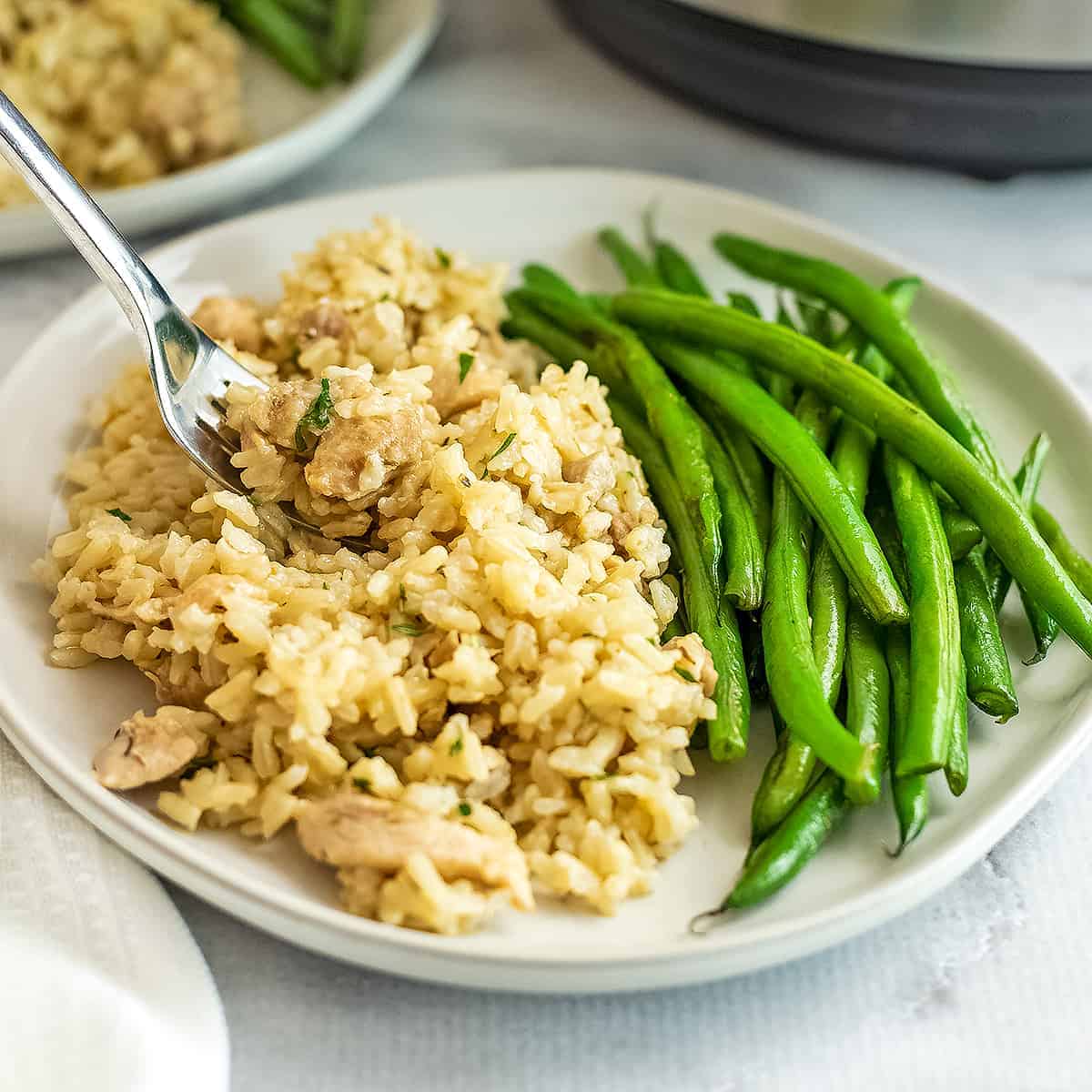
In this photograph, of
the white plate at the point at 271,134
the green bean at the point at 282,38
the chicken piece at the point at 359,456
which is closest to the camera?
the chicken piece at the point at 359,456

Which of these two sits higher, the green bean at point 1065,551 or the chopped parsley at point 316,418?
the green bean at point 1065,551

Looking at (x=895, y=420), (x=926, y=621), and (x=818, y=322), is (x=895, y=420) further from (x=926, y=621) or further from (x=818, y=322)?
(x=818, y=322)

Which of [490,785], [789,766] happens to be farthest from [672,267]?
[490,785]

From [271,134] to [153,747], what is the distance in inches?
103

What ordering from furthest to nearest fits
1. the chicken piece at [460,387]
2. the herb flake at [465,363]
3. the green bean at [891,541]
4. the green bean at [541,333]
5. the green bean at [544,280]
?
the green bean at [544,280] < the green bean at [541,333] < the herb flake at [465,363] < the chicken piece at [460,387] < the green bean at [891,541]

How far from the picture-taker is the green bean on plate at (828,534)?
7.13 ft

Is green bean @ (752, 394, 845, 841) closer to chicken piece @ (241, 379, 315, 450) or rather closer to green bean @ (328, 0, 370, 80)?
chicken piece @ (241, 379, 315, 450)

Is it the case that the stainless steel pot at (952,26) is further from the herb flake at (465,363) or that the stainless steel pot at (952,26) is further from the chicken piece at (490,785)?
the chicken piece at (490,785)

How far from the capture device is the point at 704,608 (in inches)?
96.0

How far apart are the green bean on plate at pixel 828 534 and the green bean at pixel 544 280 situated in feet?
0.21

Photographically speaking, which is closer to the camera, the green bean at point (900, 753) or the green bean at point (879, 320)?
the green bean at point (900, 753)

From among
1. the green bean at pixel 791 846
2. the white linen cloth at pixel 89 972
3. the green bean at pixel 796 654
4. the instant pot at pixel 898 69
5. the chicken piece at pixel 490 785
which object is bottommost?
the white linen cloth at pixel 89 972

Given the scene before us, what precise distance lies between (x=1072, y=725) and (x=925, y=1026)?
59 cm

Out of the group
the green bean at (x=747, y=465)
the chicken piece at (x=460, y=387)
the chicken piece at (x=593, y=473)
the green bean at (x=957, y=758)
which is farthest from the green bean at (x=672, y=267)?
the green bean at (x=957, y=758)
